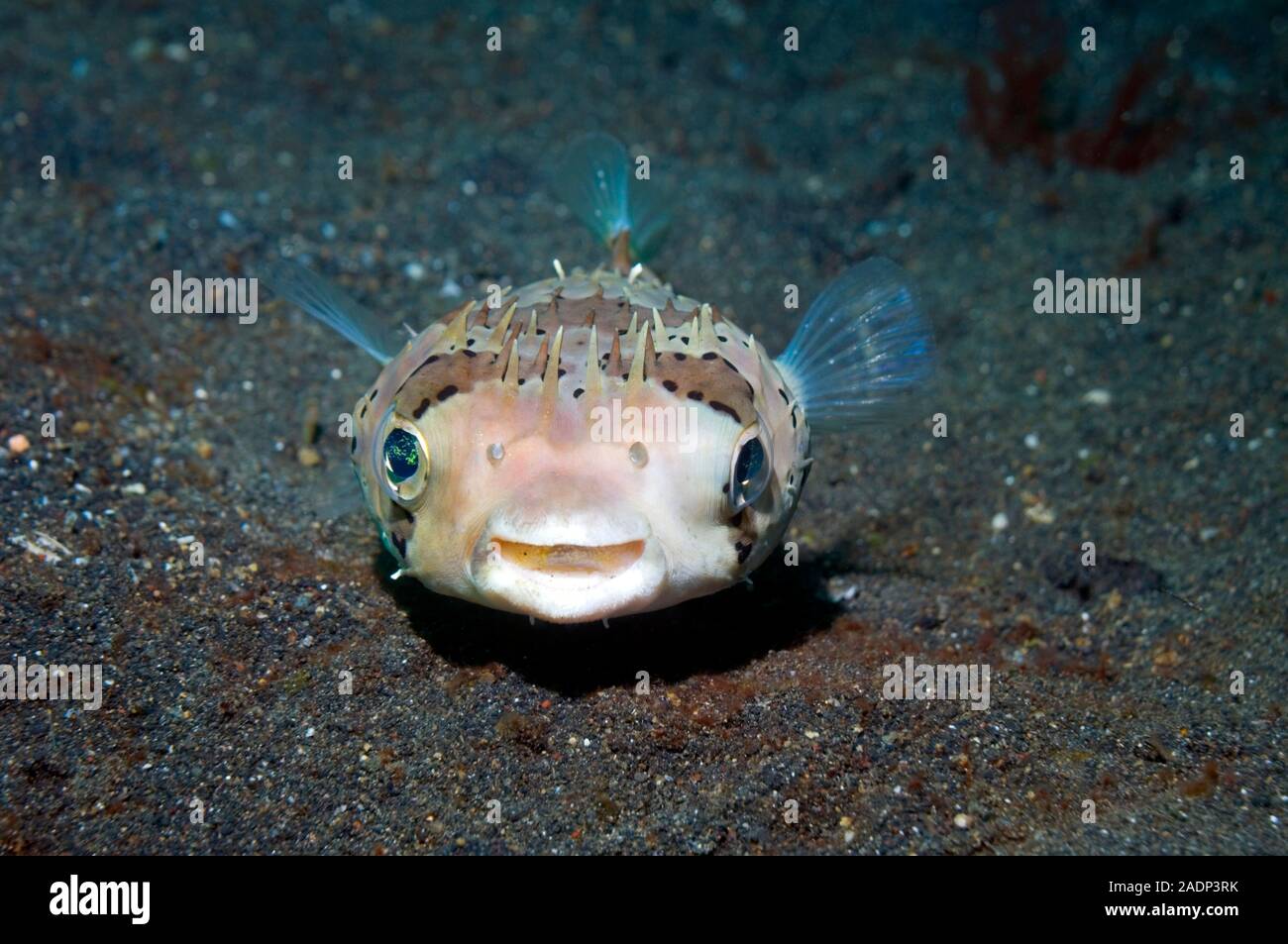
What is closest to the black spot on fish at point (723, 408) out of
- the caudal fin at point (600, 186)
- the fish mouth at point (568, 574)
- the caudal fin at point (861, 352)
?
the fish mouth at point (568, 574)

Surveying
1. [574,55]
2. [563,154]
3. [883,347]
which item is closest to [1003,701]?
[883,347]

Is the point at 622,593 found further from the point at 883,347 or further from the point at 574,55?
the point at 574,55

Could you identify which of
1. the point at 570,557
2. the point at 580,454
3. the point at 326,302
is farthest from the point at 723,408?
the point at 326,302

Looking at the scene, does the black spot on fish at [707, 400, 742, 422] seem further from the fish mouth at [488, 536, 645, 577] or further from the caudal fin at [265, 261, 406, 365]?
the caudal fin at [265, 261, 406, 365]

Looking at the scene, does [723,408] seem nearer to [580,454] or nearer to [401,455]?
[580,454]

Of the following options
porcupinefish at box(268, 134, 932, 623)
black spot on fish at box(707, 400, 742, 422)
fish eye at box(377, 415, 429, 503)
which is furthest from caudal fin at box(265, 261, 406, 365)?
black spot on fish at box(707, 400, 742, 422)

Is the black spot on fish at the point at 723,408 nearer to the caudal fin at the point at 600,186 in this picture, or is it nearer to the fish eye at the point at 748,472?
the fish eye at the point at 748,472
